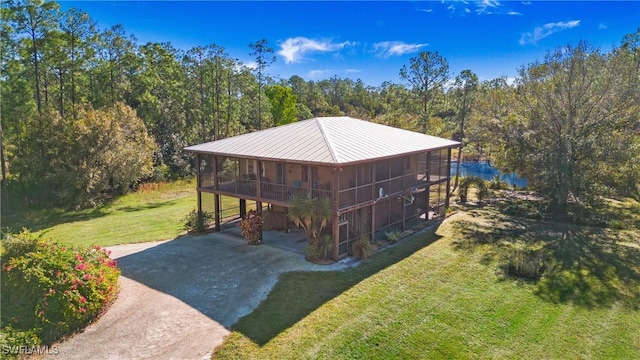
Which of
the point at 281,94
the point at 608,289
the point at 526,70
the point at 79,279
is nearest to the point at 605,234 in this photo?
the point at 608,289

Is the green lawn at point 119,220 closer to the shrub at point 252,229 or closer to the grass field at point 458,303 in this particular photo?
the grass field at point 458,303

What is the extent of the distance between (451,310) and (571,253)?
877 centimetres

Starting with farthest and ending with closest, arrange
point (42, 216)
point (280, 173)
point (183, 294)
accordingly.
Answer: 1. point (42, 216)
2. point (280, 173)
3. point (183, 294)

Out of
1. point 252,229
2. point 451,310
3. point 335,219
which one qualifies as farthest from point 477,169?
point 451,310

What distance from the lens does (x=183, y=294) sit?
12.6 meters

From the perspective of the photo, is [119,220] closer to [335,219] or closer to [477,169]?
[335,219]

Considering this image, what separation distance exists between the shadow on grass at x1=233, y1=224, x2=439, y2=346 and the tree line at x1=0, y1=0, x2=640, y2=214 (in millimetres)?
13923

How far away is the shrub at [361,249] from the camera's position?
1580 centimetres

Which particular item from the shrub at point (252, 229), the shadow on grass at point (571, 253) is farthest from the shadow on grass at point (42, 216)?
the shadow on grass at point (571, 253)

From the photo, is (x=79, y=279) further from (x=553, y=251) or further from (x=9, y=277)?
(x=553, y=251)

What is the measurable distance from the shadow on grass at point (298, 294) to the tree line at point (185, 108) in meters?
13.9

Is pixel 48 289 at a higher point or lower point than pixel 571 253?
higher

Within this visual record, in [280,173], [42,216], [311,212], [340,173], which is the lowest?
[42,216]

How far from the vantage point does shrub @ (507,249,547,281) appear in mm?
14625
